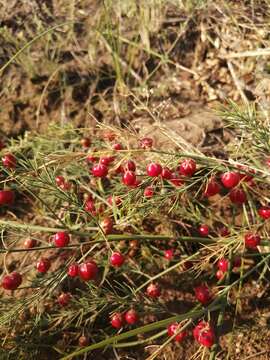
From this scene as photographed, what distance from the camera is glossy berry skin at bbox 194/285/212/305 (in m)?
2.24

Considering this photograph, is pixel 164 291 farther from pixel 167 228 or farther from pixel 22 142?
pixel 22 142

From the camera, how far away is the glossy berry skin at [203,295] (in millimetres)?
2237

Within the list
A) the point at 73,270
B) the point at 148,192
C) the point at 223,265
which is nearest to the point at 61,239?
the point at 73,270

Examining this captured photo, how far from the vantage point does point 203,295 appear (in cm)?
224

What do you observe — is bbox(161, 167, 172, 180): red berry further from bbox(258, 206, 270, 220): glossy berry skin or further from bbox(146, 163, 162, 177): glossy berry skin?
bbox(258, 206, 270, 220): glossy berry skin

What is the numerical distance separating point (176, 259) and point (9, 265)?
0.93 meters

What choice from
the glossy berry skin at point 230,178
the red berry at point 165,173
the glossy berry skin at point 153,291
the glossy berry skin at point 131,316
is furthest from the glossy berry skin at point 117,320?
the glossy berry skin at point 230,178

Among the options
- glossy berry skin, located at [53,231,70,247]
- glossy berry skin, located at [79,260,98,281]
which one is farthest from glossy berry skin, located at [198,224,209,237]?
glossy berry skin, located at [53,231,70,247]

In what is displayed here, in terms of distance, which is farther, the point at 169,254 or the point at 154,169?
the point at 169,254

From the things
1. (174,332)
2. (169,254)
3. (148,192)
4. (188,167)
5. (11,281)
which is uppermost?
(188,167)

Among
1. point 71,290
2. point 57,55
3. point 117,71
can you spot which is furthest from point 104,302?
point 57,55

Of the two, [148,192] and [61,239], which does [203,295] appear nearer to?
[148,192]

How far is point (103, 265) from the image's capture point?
7.72 ft

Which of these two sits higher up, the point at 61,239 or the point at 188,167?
the point at 188,167
